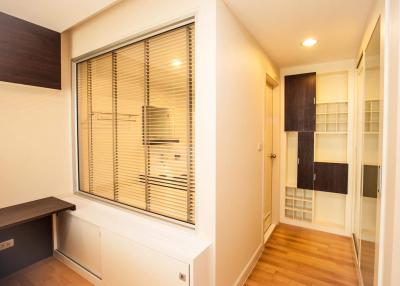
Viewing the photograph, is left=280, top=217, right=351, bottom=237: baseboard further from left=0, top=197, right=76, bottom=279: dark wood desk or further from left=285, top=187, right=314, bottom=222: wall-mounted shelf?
left=0, top=197, right=76, bottom=279: dark wood desk

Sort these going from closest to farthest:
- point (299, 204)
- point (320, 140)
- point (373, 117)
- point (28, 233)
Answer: point (373, 117)
point (28, 233)
point (320, 140)
point (299, 204)

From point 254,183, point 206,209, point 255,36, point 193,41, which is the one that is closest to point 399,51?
point 193,41

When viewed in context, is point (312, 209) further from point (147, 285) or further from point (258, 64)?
point (147, 285)

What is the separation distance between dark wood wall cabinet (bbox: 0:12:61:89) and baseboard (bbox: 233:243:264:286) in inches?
115

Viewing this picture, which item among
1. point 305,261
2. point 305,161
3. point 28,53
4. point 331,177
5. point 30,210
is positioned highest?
point 28,53

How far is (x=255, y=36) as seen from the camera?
7.50ft

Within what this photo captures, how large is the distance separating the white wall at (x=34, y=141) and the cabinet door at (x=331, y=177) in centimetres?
349

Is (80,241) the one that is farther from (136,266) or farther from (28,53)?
(28,53)

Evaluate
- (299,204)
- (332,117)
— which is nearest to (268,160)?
(299,204)

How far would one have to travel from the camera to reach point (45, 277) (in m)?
2.17

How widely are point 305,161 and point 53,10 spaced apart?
3630mm


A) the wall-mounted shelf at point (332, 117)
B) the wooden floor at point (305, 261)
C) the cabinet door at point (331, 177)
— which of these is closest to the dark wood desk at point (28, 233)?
the wooden floor at point (305, 261)

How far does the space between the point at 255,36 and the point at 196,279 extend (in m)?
2.34

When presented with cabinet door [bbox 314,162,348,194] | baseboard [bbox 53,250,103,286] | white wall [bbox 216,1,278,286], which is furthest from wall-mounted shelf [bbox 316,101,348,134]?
baseboard [bbox 53,250,103,286]
